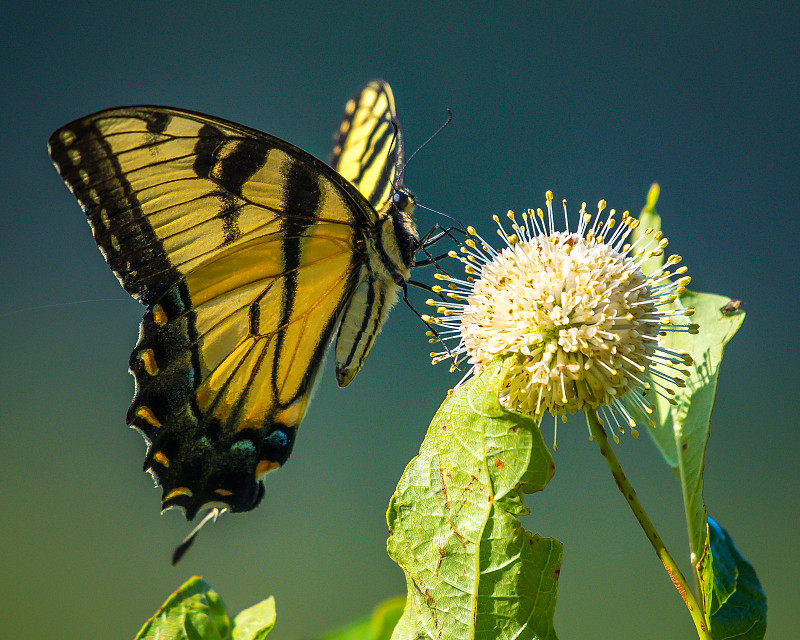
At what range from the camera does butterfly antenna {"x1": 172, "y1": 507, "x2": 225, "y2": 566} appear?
1.60 metres

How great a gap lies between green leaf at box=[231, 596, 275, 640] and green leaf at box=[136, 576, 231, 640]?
0.07 ft

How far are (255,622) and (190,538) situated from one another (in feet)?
2.01

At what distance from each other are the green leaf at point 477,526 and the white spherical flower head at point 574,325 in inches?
10.5

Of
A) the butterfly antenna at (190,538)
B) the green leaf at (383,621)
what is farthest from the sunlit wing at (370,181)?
the green leaf at (383,621)

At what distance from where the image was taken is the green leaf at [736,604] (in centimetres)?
100

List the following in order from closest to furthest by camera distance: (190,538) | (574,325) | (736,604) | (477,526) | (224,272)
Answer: (477,526)
(736,604)
(574,325)
(190,538)
(224,272)

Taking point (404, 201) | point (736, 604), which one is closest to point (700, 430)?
point (736, 604)

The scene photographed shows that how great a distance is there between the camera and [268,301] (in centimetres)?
194

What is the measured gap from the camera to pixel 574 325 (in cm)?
123

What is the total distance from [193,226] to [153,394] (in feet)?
1.54

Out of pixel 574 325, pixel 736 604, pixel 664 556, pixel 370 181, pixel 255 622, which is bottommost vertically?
pixel 736 604

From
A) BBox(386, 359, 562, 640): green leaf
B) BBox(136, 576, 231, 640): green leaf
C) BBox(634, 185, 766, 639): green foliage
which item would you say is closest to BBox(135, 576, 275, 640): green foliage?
BBox(136, 576, 231, 640): green leaf

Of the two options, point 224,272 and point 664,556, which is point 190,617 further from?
point 224,272

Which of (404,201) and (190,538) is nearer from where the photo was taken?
(190,538)
